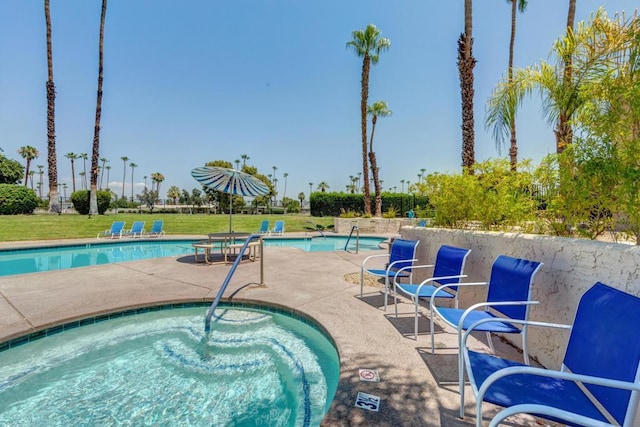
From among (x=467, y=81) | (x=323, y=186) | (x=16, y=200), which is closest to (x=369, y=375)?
(x=467, y=81)

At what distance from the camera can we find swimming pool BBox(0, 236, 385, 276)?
327 inches

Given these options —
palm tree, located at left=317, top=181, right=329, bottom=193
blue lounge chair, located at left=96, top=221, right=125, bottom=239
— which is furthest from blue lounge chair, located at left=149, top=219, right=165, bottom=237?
palm tree, located at left=317, top=181, right=329, bottom=193

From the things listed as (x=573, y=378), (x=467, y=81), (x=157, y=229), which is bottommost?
(x=157, y=229)

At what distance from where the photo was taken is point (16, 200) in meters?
18.5

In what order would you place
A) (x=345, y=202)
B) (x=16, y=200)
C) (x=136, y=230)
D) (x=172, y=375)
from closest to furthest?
(x=172, y=375), (x=136, y=230), (x=16, y=200), (x=345, y=202)

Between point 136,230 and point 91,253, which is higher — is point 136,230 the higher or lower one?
the higher one

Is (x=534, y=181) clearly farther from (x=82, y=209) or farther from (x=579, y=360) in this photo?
(x=82, y=209)

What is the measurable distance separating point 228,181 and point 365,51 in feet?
48.0

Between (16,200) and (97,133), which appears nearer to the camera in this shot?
(97,133)

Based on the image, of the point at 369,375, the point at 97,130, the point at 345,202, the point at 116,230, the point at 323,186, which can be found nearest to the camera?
the point at 369,375

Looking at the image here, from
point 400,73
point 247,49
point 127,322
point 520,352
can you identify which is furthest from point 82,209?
point 520,352

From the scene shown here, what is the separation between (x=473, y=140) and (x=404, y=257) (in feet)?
12.9

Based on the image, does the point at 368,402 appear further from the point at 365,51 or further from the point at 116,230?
the point at 365,51

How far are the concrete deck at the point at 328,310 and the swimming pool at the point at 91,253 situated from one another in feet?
9.00
